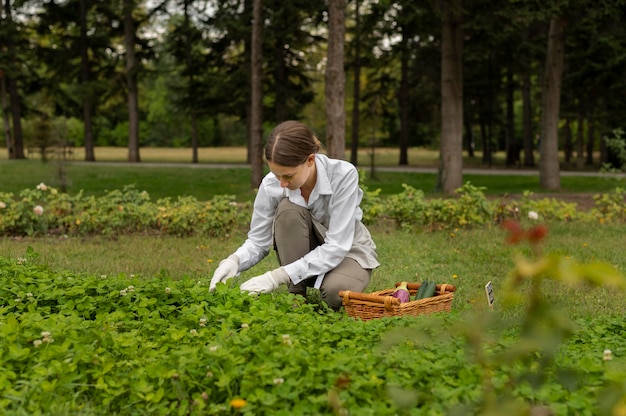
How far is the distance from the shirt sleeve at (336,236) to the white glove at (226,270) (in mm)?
311

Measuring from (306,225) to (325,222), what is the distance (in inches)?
6.7

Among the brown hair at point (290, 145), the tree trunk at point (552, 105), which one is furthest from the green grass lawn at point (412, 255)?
the tree trunk at point (552, 105)

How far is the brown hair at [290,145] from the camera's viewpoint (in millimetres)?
3998

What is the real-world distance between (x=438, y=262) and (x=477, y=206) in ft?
7.41

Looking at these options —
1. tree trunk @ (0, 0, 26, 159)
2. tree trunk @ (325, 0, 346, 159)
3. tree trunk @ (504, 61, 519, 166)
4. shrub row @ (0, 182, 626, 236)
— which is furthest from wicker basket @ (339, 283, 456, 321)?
tree trunk @ (0, 0, 26, 159)

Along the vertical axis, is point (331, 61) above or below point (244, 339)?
above

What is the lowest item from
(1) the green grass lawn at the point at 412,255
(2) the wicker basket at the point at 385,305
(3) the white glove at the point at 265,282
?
(1) the green grass lawn at the point at 412,255

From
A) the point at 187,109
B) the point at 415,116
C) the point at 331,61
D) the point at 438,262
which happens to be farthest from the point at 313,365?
the point at 415,116

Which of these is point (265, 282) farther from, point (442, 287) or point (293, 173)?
point (442, 287)

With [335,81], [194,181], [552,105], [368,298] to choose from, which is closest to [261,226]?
[368,298]

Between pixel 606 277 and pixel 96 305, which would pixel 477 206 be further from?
pixel 606 277

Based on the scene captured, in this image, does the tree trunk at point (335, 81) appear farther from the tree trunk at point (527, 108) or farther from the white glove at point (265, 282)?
the tree trunk at point (527, 108)

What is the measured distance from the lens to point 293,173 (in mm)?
4094

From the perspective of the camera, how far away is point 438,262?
668 cm
